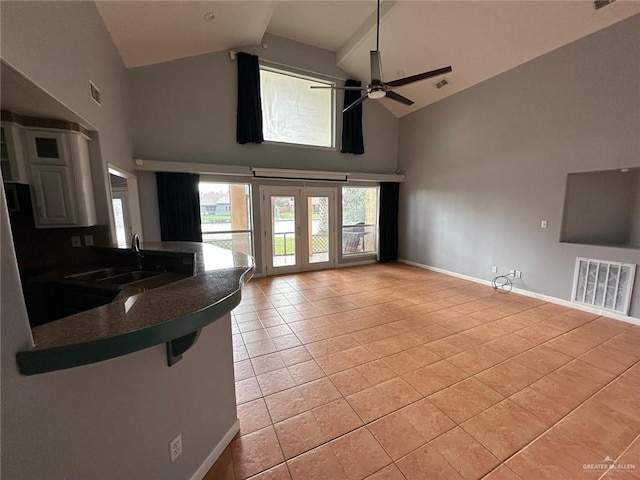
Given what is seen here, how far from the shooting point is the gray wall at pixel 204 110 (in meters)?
4.46

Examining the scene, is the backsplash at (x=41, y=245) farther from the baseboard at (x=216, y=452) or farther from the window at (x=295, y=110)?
the window at (x=295, y=110)

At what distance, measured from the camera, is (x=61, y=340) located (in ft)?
2.27

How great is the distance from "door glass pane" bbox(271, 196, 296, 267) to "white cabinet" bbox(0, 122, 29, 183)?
3.89 m

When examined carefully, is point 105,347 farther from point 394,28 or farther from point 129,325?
point 394,28

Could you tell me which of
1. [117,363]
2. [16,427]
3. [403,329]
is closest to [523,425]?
[403,329]

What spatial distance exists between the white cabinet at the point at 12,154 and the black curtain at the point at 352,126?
519 centimetres

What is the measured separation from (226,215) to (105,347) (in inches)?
194

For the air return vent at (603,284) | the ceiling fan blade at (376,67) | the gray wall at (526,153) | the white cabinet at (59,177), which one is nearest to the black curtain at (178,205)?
the white cabinet at (59,177)

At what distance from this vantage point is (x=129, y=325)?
790 millimetres

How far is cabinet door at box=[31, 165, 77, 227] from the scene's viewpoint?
6.98ft

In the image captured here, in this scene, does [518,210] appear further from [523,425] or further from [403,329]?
[523,425]

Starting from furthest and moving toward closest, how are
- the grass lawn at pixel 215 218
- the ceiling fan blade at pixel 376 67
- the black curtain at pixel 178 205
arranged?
the grass lawn at pixel 215 218 → the black curtain at pixel 178 205 → the ceiling fan blade at pixel 376 67

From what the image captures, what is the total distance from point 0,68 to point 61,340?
1.53 meters

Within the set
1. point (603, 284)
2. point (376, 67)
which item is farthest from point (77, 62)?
point (603, 284)
